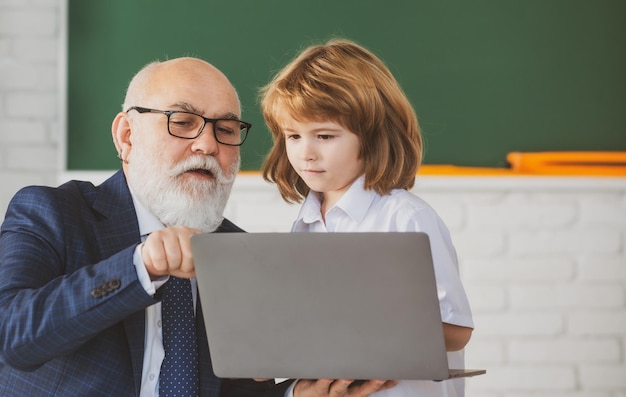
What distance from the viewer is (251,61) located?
288 centimetres

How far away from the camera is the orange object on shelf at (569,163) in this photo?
2.85 meters

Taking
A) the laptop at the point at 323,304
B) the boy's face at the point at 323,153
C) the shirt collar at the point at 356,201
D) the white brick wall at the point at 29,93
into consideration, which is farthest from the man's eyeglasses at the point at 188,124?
the white brick wall at the point at 29,93

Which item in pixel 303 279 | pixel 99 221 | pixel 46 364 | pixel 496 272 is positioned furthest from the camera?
pixel 496 272

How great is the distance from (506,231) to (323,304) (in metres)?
1.57

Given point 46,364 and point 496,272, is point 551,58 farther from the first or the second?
point 46,364

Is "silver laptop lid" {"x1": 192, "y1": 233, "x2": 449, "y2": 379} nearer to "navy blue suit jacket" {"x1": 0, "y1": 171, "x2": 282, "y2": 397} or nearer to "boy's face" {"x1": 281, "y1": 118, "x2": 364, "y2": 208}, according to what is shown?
"navy blue suit jacket" {"x1": 0, "y1": 171, "x2": 282, "y2": 397}

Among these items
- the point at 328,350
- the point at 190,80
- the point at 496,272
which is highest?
the point at 190,80

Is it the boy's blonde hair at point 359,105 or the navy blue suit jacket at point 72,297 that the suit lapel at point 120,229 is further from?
the boy's blonde hair at point 359,105

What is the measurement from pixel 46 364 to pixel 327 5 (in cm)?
158

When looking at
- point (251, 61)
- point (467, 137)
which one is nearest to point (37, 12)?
point (251, 61)

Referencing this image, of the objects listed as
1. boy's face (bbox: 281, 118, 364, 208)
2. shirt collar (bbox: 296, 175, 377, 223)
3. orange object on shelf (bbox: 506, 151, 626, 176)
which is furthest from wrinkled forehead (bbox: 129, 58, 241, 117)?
orange object on shelf (bbox: 506, 151, 626, 176)

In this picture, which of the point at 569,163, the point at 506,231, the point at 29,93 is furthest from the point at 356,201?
the point at 29,93

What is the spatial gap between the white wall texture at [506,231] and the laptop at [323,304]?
1.41 metres

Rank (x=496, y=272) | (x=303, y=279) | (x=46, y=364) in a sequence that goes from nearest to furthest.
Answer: (x=303, y=279), (x=46, y=364), (x=496, y=272)
